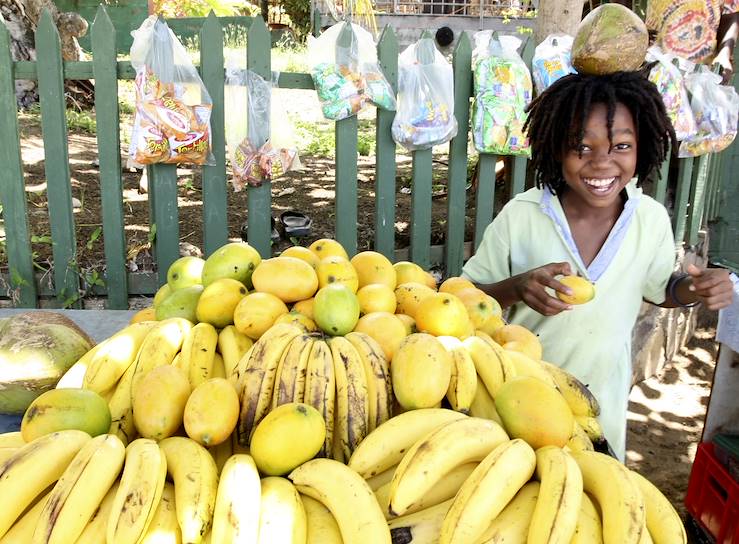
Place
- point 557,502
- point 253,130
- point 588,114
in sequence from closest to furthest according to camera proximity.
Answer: point 557,502 → point 588,114 → point 253,130

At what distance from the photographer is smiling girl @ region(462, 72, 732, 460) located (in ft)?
7.46

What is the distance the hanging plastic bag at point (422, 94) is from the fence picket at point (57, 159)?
206 centimetres

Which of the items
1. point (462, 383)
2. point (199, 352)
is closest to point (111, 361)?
point (199, 352)

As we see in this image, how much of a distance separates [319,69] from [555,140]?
6.51ft

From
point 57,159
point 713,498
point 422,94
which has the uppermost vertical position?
point 422,94

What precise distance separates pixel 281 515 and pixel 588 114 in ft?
5.71

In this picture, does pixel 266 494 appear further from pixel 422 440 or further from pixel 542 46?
pixel 542 46

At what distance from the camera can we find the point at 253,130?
13.3ft

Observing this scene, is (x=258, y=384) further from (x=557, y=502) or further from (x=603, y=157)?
(x=603, y=157)

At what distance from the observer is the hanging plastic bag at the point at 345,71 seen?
395 centimetres

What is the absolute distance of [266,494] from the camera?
123cm

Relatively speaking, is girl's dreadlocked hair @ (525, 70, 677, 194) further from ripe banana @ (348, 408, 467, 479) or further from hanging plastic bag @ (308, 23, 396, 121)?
hanging plastic bag @ (308, 23, 396, 121)

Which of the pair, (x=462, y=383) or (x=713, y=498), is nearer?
(x=462, y=383)

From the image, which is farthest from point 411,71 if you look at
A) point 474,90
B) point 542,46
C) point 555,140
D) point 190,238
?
point 190,238
